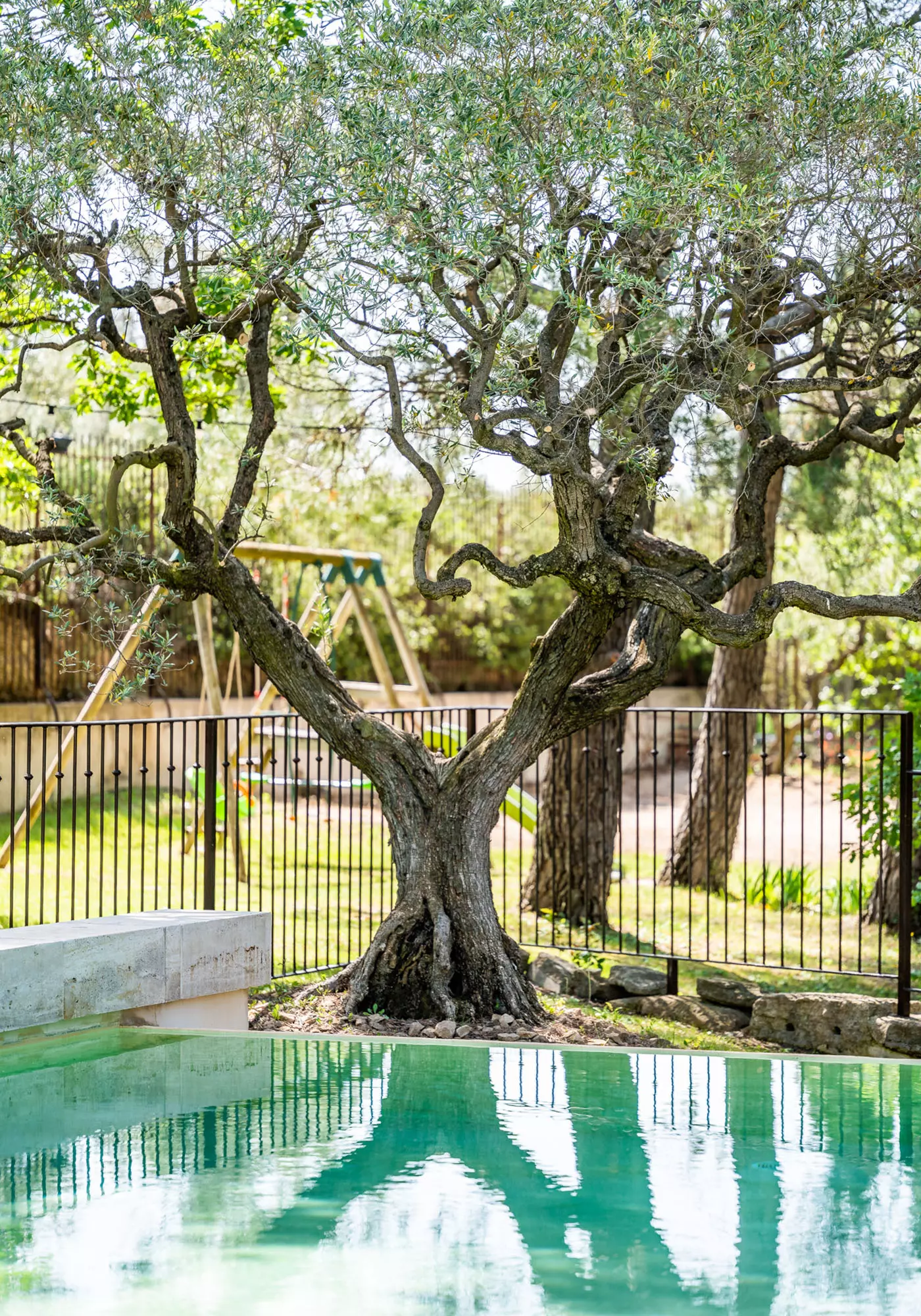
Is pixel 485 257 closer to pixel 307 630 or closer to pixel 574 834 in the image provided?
pixel 574 834

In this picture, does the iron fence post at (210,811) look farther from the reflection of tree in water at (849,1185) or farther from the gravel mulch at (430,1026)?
the reflection of tree in water at (849,1185)

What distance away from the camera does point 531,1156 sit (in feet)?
16.7

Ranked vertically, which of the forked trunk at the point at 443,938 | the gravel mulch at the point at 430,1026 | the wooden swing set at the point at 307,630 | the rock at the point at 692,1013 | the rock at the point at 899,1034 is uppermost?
the wooden swing set at the point at 307,630

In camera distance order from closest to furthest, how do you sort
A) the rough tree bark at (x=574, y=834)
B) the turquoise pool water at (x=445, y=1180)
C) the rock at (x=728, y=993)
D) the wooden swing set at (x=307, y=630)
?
the turquoise pool water at (x=445, y=1180), the rock at (x=728, y=993), the rough tree bark at (x=574, y=834), the wooden swing set at (x=307, y=630)

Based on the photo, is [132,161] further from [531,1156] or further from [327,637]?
[531,1156]

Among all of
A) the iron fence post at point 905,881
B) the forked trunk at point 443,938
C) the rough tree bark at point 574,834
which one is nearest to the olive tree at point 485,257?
the forked trunk at point 443,938

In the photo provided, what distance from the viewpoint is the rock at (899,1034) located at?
7.84 meters

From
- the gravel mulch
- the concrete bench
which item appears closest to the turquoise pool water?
the concrete bench

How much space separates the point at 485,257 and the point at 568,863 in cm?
632

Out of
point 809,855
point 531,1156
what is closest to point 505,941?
point 531,1156

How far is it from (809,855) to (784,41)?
10.7 metres

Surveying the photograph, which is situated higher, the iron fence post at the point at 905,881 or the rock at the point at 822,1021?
the iron fence post at the point at 905,881

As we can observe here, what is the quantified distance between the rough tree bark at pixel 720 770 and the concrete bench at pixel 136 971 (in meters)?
6.38

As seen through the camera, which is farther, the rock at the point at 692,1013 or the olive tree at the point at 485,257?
the rock at the point at 692,1013
